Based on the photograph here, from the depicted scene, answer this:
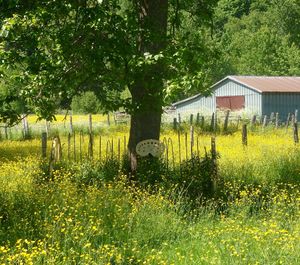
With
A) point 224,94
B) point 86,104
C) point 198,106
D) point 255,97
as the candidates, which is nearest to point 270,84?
point 255,97

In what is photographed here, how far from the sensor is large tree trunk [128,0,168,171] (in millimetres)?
10367

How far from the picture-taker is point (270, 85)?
39094mm

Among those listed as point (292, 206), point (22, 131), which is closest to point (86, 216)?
point (292, 206)

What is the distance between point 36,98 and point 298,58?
56861 mm

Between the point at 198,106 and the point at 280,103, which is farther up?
the point at 280,103

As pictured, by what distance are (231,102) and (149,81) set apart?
31.6m

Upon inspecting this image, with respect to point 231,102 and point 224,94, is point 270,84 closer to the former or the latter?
point 231,102

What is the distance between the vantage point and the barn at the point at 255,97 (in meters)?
37.2

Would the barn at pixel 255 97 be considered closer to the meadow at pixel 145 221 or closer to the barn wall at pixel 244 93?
the barn wall at pixel 244 93

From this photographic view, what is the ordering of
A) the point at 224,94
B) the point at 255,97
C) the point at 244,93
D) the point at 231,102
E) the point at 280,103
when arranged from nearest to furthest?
the point at 280,103 < the point at 255,97 < the point at 244,93 < the point at 231,102 < the point at 224,94

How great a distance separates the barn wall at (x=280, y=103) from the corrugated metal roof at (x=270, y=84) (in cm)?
40

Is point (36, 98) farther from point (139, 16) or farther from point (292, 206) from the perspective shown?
point (292, 206)

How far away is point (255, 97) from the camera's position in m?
37.8

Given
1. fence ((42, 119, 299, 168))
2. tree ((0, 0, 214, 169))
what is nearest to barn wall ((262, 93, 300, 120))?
fence ((42, 119, 299, 168))
